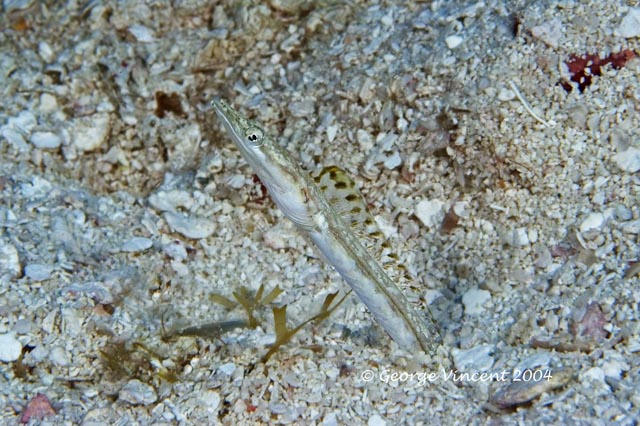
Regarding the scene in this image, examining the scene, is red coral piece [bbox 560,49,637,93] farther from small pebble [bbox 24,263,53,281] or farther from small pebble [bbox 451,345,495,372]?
small pebble [bbox 24,263,53,281]

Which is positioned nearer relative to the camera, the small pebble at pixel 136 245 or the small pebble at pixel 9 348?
the small pebble at pixel 9 348

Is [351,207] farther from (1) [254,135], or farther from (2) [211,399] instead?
(2) [211,399]

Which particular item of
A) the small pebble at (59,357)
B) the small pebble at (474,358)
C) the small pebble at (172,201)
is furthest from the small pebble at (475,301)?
the small pebble at (59,357)

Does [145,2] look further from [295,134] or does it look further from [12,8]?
[295,134]

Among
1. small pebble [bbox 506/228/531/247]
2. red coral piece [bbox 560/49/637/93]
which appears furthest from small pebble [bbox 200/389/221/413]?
red coral piece [bbox 560/49/637/93]

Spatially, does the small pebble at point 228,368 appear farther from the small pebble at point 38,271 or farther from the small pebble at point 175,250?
the small pebble at point 38,271

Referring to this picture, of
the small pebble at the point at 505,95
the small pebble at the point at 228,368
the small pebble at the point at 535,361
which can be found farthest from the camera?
the small pebble at the point at 505,95
